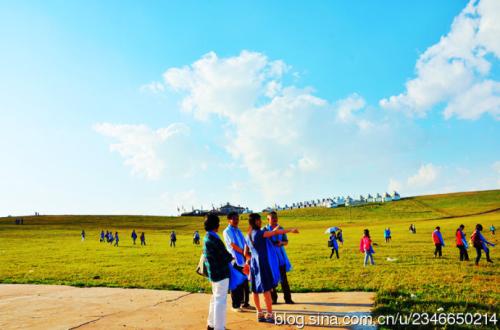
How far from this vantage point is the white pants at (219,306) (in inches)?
268

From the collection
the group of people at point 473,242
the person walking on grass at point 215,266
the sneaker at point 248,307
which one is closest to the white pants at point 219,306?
the person walking on grass at point 215,266

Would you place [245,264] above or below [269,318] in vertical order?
above

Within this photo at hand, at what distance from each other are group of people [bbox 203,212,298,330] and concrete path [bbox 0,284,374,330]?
55 centimetres

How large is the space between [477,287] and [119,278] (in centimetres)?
1299

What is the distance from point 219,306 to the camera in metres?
6.89

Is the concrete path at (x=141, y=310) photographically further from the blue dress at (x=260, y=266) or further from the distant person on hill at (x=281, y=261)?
the blue dress at (x=260, y=266)

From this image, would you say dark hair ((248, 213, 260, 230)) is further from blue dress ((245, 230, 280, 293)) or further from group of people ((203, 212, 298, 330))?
blue dress ((245, 230, 280, 293))

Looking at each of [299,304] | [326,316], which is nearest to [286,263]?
[299,304]

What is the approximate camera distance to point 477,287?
37.4ft

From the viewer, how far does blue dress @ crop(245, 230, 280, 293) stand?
831 centimetres

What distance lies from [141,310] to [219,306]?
329 cm

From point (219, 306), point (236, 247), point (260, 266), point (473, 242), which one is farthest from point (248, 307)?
point (473, 242)

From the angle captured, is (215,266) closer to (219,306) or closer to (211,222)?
(219,306)

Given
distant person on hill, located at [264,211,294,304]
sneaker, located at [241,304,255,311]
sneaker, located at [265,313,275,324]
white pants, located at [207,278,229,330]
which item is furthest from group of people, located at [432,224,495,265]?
white pants, located at [207,278,229,330]
